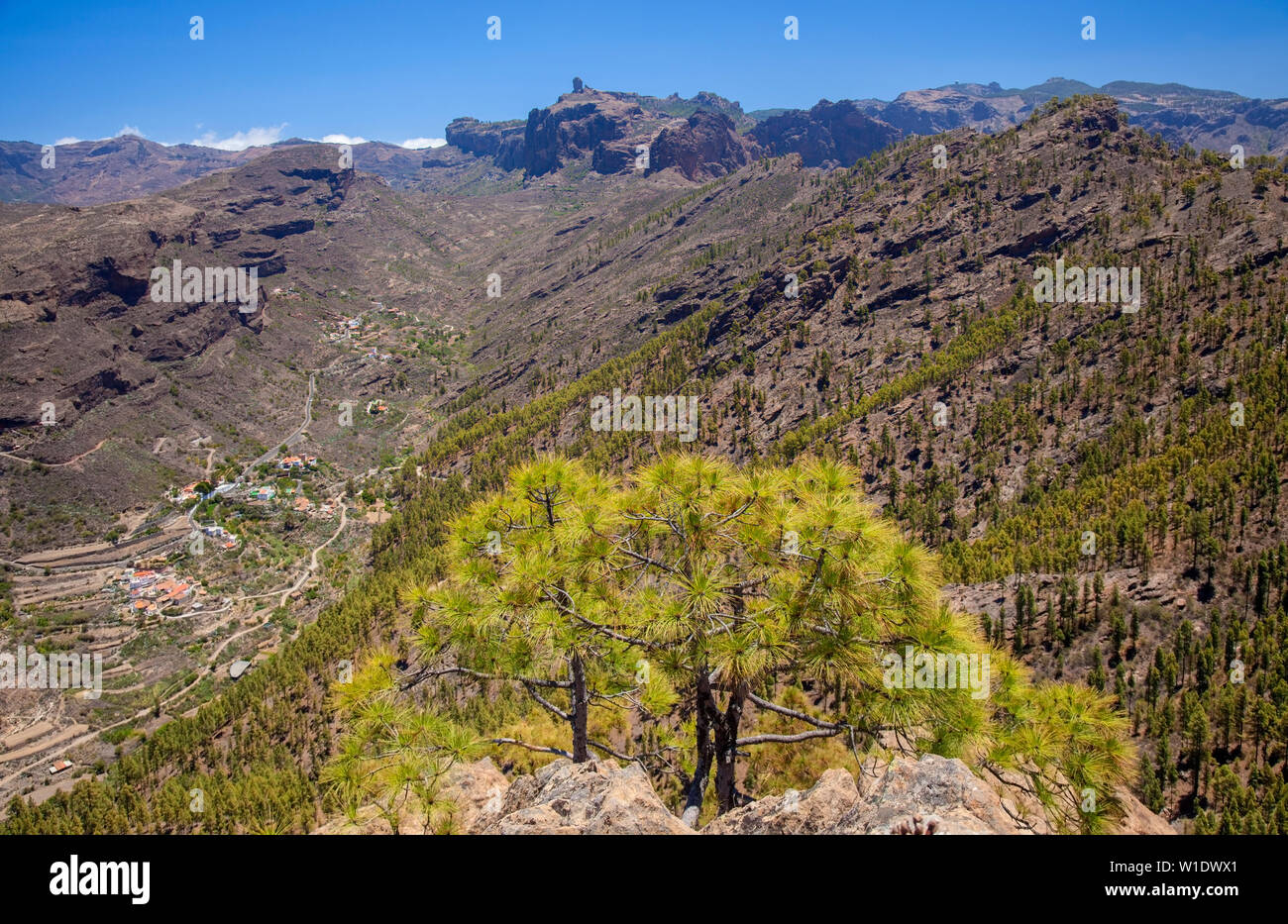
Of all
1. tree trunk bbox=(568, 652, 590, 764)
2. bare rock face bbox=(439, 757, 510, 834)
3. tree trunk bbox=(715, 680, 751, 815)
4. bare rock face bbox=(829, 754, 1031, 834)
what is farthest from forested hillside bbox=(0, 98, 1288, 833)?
bare rock face bbox=(829, 754, 1031, 834)

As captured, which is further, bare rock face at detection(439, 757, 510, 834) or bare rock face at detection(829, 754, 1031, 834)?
bare rock face at detection(439, 757, 510, 834)

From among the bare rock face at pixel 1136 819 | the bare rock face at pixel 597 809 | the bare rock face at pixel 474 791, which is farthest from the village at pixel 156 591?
the bare rock face at pixel 1136 819

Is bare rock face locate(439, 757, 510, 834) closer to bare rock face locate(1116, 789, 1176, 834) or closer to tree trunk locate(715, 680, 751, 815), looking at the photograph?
tree trunk locate(715, 680, 751, 815)

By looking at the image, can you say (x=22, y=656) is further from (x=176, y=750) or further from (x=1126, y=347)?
(x=1126, y=347)

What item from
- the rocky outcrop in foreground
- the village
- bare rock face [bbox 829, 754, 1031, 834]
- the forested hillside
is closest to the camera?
bare rock face [bbox 829, 754, 1031, 834]

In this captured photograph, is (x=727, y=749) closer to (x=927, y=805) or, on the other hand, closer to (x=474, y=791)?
(x=927, y=805)
